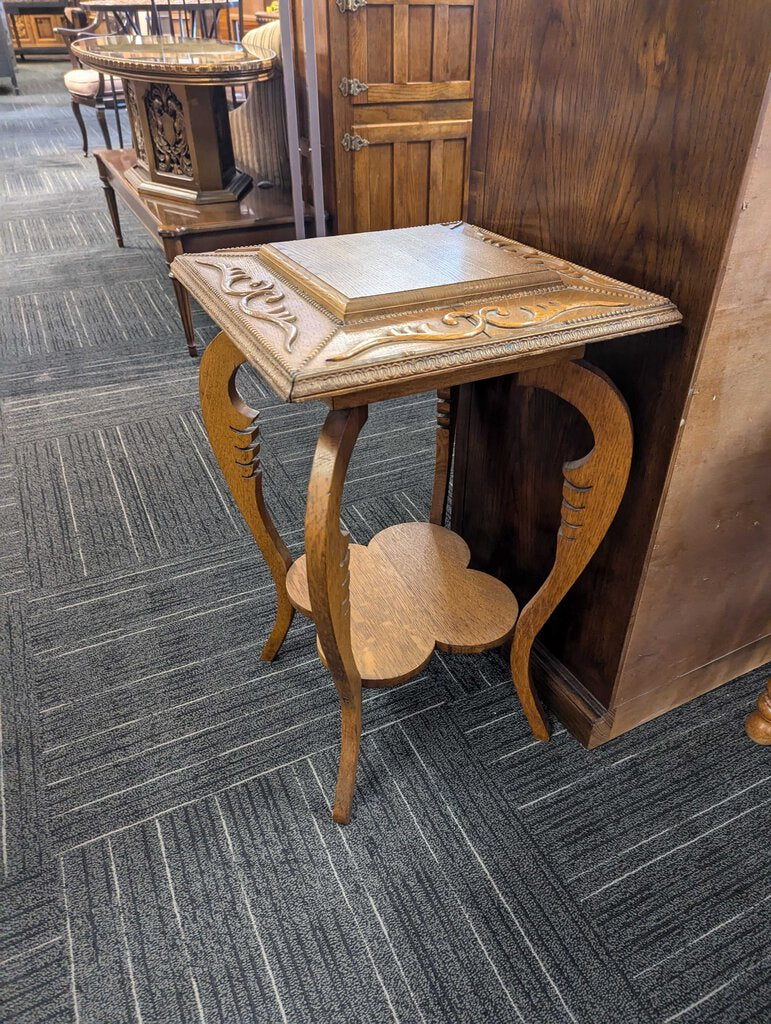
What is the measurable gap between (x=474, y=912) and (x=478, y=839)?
112 millimetres

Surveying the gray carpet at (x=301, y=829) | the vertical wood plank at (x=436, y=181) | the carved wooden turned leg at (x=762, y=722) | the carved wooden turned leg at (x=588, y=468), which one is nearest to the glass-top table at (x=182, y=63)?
the vertical wood plank at (x=436, y=181)

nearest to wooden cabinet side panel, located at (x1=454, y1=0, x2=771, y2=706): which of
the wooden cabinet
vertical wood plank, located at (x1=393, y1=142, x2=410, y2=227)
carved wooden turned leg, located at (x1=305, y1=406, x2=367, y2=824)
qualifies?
carved wooden turned leg, located at (x1=305, y1=406, x2=367, y2=824)

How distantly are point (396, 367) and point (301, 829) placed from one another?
0.77m

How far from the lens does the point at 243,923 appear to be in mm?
1022

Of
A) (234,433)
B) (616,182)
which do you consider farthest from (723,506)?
(234,433)

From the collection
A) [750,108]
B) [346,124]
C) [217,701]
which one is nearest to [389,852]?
[217,701]

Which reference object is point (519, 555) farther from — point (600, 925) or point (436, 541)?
point (600, 925)

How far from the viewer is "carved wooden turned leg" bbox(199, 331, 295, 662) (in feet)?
3.57

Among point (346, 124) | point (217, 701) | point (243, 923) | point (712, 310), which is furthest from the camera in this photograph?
point (346, 124)

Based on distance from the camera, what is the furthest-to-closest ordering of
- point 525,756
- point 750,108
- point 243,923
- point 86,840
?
point 525,756 → point 86,840 → point 243,923 → point 750,108

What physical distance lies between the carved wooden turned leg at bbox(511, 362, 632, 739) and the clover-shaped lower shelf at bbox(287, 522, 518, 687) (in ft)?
0.50

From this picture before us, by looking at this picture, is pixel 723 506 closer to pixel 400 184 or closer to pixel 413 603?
pixel 413 603

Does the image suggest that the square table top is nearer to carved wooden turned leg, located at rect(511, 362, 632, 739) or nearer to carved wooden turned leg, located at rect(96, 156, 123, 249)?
carved wooden turned leg, located at rect(511, 362, 632, 739)

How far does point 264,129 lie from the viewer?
2945 mm
